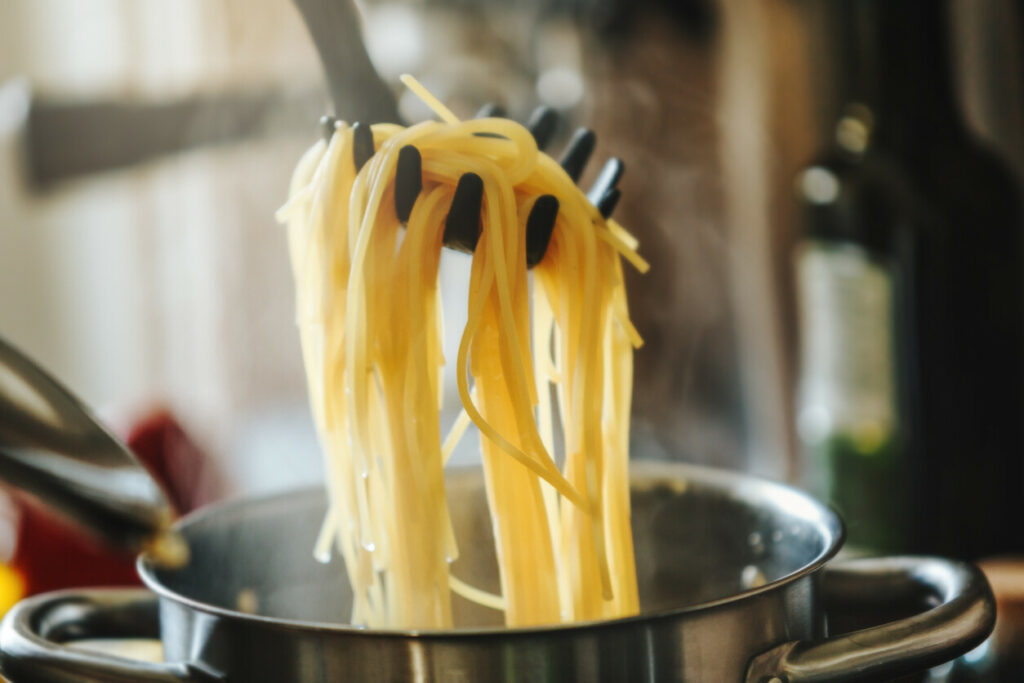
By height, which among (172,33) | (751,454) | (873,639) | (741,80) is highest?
(172,33)

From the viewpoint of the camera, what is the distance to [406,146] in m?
0.51

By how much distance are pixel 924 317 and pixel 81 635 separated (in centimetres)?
83

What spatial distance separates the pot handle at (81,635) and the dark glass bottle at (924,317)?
75cm

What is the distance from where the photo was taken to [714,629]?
410mm

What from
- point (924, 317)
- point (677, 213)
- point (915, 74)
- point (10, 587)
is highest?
point (915, 74)

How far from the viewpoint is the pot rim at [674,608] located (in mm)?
384

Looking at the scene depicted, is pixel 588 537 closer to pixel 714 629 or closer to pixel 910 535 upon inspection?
pixel 714 629

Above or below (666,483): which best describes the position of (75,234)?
above

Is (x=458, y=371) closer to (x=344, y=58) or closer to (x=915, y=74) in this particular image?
(x=344, y=58)

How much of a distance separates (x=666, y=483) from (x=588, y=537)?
82 mm

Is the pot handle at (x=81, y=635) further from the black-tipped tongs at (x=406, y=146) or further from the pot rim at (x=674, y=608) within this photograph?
the black-tipped tongs at (x=406, y=146)

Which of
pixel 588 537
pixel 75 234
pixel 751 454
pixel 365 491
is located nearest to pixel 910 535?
pixel 751 454

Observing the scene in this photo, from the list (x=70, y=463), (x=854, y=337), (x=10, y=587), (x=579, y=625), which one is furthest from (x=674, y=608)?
(x=10, y=587)

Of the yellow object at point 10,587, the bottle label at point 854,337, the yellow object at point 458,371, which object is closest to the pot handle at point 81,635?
the yellow object at point 458,371
